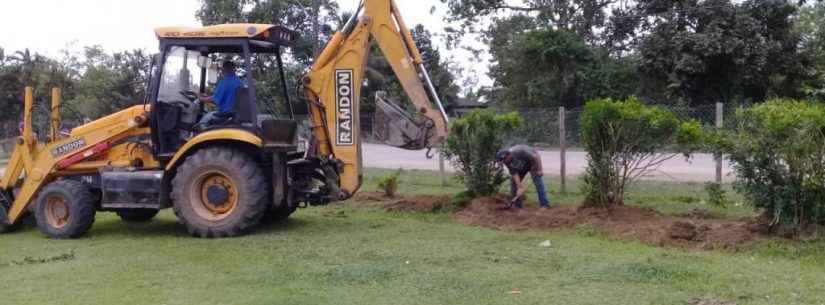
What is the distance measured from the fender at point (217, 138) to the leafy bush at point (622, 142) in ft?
13.4

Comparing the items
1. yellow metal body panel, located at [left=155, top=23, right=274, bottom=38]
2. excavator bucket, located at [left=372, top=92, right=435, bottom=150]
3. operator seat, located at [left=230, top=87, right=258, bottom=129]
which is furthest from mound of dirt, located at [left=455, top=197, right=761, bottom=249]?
yellow metal body panel, located at [left=155, top=23, right=274, bottom=38]

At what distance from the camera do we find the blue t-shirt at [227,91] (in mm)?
9664

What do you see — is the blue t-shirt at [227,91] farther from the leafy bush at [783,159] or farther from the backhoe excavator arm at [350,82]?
the leafy bush at [783,159]

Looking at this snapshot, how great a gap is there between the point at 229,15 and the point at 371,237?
1234 inches

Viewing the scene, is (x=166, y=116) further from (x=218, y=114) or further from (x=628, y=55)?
(x=628, y=55)

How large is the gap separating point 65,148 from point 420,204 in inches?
189

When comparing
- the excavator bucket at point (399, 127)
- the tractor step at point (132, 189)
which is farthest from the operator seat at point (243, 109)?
the excavator bucket at point (399, 127)

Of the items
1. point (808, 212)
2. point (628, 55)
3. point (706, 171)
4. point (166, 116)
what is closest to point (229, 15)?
point (628, 55)

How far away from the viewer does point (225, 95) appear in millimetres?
9672

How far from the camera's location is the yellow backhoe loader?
9578mm

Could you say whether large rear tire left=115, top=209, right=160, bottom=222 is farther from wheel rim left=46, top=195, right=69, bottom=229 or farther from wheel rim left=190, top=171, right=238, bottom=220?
wheel rim left=190, top=171, right=238, bottom=220

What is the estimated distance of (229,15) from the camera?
38.6m

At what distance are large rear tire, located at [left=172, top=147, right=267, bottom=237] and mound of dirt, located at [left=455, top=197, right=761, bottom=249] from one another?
108 inches

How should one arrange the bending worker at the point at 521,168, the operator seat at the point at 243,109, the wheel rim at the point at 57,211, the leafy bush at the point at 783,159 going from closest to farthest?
the leafy bush at the point at 783,159 → the operator seat at the point at 243,109 → the wheel rim at the point at 57,211 → the bending worker at the point at 521,168
